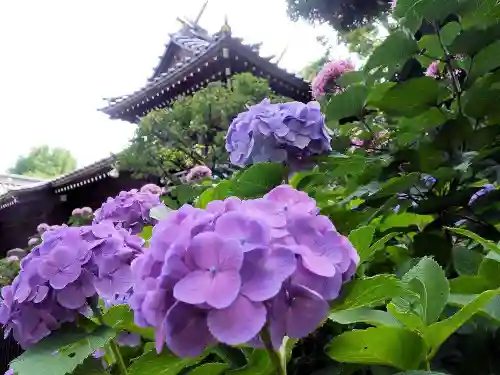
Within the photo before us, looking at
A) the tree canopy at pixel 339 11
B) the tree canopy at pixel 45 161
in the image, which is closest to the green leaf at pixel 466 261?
the tree canopy at pixel 339 11

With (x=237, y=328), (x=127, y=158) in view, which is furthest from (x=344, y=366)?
(x=127, y=158)

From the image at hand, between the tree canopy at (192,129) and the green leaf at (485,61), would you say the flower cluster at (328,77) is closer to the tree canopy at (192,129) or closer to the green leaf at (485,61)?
the green leaf at (485,61)

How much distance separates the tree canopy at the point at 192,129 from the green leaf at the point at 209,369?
5188 mm

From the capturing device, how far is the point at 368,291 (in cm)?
45

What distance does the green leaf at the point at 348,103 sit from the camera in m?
0.91

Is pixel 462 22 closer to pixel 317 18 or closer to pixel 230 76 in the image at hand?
pixel 230 76

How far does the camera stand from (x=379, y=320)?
480mm

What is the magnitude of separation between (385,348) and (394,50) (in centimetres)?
54

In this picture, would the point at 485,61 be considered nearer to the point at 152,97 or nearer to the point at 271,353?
the point at 271,353

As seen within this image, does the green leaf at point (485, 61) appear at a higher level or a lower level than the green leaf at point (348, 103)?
higher

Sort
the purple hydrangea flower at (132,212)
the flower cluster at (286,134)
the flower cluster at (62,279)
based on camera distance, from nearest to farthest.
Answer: the flower cluster at (62,279) → the flower cluster at (286,134) → the purple hydrangea flower at (132,212)

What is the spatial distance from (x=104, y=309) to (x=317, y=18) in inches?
408

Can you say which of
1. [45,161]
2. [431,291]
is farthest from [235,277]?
[45,161]

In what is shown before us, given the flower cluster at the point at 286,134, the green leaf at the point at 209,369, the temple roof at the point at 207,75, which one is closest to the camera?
the green leaf at the point at 209,369
